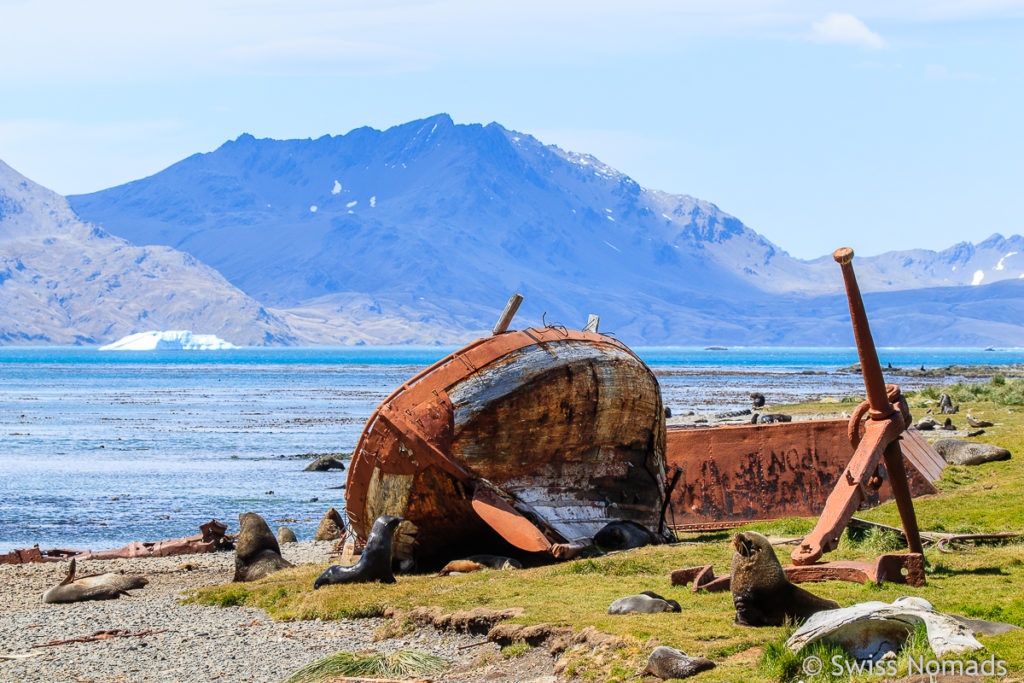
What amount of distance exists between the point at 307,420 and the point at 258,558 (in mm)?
40829

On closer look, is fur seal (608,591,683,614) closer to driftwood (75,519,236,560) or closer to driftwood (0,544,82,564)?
driftwood (75,519,236,560)

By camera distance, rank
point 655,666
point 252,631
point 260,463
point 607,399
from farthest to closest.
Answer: point 260,463 → point 607,399 → point 252,631 → point 655,666

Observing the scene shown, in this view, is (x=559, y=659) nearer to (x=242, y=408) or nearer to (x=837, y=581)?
(x=837, y=581)

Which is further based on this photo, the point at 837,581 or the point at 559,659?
the point at 837,581

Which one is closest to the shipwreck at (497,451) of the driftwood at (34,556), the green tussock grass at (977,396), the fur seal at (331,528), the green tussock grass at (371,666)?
the green tussock grass at (371,666)

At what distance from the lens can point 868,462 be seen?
11023 millimetres

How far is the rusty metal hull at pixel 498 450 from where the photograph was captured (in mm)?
16406

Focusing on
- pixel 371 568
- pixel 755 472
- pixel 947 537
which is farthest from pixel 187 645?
pixel 755 472

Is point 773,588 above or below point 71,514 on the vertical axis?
above

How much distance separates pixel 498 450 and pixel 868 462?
6.68 meters

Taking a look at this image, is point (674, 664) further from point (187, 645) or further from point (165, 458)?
point (165, 458)

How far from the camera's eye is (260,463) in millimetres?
37500

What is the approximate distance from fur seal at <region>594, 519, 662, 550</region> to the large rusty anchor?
588cm

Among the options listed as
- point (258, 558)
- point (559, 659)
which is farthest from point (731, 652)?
point (258, 558)
